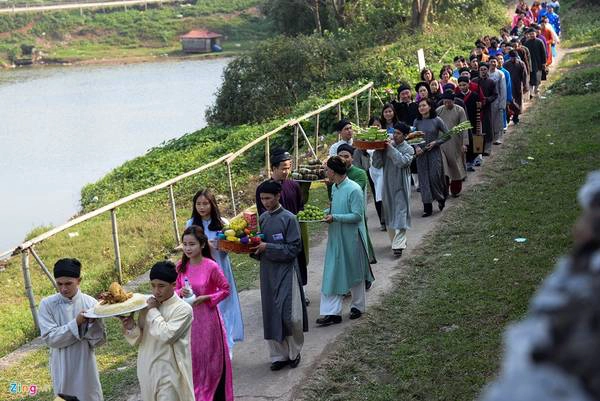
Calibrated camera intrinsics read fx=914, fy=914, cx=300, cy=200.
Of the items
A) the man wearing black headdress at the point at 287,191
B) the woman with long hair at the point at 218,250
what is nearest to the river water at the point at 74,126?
the man wearing black headdress at the point at 287,191

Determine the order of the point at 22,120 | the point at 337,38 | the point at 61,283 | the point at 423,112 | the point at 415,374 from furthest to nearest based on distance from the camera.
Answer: the point at 22,120, the point at 337,38, the point at 423,112, the point at 415,374, the point at 61,283

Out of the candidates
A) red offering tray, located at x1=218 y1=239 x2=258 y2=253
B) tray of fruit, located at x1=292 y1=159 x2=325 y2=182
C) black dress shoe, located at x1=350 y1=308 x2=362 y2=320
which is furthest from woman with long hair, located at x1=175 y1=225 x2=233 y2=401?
tray of fruit, located at x1=292 y1=159 x2=325 y2=182

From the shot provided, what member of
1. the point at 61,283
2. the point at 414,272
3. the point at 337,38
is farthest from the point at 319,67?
the point at 61,283

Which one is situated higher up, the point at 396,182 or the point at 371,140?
the point at 371,140

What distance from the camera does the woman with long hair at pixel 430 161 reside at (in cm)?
1095

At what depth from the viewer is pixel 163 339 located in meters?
5.08

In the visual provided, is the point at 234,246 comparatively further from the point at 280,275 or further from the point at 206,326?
the point at 206,326

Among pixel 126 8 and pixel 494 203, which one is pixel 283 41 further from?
pixel 126 8

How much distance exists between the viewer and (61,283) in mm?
5371

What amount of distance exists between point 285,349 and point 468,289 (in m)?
2.02

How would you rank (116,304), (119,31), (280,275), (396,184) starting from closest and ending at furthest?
1. (116,304)
2. (280,275)
3. (396,184)
4. (119,31)

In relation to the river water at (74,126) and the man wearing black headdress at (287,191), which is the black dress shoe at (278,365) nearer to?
the man wearing black headdress at (287,191)

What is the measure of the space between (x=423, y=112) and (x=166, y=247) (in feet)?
11.7

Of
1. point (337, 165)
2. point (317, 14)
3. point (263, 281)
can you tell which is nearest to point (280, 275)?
point (263, 281)
